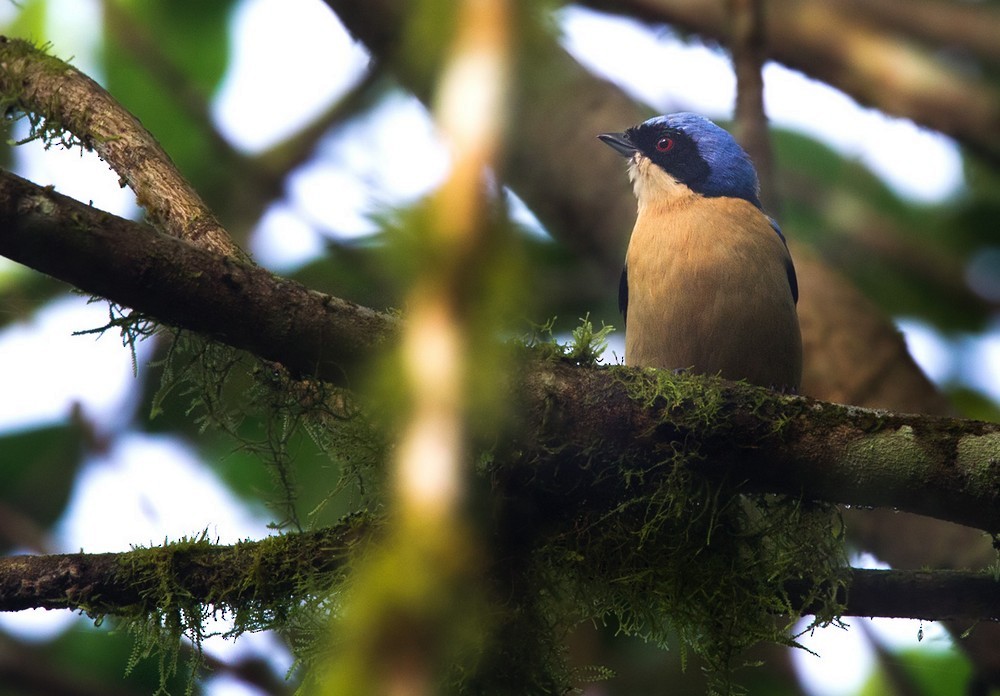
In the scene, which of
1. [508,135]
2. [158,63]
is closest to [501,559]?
[508,135]

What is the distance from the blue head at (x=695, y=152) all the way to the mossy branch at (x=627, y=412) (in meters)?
2.64

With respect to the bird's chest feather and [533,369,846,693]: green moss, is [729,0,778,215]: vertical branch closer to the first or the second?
the bird's chest feather

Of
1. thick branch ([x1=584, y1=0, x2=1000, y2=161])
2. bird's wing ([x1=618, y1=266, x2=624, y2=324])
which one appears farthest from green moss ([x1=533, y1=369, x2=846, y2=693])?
thick branch ([x1=584, y1=0, x2=1000, y2=161])

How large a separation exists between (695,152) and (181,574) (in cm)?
371

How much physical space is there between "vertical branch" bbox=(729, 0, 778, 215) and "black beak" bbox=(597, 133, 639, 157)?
0.60 metres

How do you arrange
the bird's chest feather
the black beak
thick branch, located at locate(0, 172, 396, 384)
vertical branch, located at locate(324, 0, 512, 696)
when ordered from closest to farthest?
vertical branch, located at locate(324, 0, 512, 696), thick branch, located at locate(0, 172, 396, 384), the bird's chest feather, the black beak

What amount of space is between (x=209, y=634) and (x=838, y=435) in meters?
1.98

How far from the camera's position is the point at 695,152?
5.95m

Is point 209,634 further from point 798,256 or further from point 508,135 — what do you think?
point 798,256

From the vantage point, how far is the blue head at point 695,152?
5773 mm

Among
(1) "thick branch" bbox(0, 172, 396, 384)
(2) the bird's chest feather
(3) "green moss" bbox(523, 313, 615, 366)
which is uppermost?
(2) the bird's chest feather

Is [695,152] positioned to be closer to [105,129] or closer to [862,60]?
[862,60]

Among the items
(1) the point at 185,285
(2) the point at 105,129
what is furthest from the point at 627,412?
(2) the point at 105,129

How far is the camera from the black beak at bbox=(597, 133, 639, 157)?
245 inches
